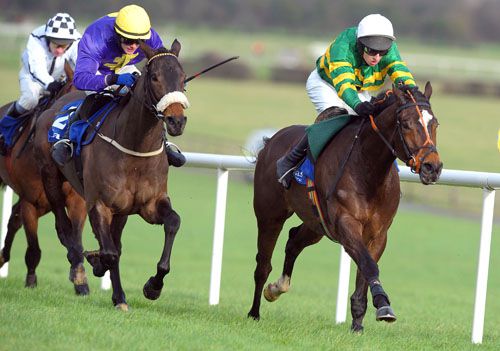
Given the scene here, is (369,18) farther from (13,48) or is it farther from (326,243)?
(13,48)

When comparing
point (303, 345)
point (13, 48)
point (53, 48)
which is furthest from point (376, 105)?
point (13, 48)

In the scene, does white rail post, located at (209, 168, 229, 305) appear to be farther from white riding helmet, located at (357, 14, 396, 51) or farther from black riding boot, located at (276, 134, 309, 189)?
white riding helmet, located at (357, 14, 396, 51)

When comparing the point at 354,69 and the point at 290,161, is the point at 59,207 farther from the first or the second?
the point at 354,69

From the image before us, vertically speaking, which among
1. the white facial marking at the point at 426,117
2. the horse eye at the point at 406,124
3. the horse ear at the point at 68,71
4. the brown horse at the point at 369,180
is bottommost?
the brown horse at the point at 369,180

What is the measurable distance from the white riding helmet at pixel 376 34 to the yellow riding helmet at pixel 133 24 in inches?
64.5

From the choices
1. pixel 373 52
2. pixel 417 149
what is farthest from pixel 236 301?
pixel 417 149

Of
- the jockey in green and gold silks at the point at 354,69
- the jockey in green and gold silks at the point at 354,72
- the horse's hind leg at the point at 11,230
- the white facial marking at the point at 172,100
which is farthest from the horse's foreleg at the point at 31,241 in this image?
the jockey in green and gold silks at the point at 354,69

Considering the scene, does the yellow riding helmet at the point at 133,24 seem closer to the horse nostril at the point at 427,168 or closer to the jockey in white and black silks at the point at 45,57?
the jockey in white and black silks at the point at 45,57

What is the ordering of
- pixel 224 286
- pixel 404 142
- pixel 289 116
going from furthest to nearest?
pixel 289 116 → pixel 224 286 → pixel 404 142

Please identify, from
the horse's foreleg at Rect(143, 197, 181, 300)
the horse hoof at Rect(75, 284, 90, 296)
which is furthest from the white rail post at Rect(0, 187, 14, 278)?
the horse's foreleg at Rect(143, 197, 181, 300)

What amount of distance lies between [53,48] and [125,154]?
2547 millimetres

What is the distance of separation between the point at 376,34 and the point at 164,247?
213 centimetres

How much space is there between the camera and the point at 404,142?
667cm

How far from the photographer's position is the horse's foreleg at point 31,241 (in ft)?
30.3
